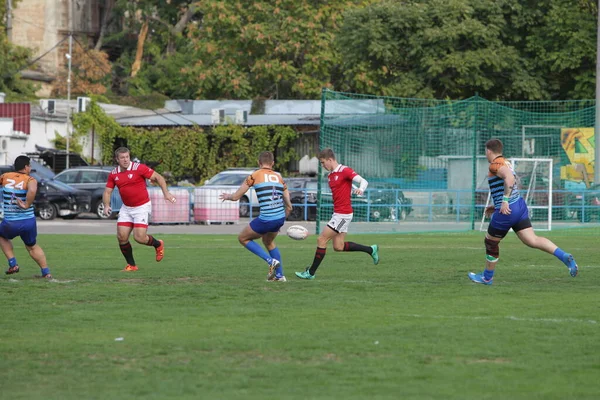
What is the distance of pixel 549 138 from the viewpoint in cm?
3161

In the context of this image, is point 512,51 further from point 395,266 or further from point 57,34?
point 57,34

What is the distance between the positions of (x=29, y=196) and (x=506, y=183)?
612cm

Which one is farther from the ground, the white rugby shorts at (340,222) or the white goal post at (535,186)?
the white goal post at (535,186)

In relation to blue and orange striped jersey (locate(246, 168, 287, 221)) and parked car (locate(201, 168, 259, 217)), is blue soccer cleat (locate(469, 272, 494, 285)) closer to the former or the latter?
blue and orange striped jersey (locate(246, 168, 287, 221))

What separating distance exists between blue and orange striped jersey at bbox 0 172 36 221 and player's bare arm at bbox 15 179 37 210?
48 mm

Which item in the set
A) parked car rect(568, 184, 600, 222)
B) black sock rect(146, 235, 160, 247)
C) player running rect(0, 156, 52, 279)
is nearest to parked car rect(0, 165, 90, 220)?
parked car rect(568, 184, 600, 222)

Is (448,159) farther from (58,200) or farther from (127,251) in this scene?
(127,251)

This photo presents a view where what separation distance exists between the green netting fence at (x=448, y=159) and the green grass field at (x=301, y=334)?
11.5 metres

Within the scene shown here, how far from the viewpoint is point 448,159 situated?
98.4 ft

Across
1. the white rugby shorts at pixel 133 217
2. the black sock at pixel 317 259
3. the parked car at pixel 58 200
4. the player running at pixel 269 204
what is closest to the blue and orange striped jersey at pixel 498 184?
the black sock at pixel 317 259

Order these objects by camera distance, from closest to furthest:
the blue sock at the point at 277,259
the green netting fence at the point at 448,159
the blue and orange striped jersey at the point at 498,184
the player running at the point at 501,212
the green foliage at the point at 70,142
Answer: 1. the player running at the point at 501,212
2. the blue and orange striped jersey at the point at 498,184
3. the blue sock at the point at 277,259
4. the green netting fence at the point at 448,159
5. the green foliage at the point at 70,142

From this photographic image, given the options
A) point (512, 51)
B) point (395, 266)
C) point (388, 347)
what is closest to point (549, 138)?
point (512, 51)

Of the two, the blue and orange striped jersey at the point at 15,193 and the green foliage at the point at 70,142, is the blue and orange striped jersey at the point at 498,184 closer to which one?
the blue and orange striped jersey at the point at 15,193

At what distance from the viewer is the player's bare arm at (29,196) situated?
14.6 metres
